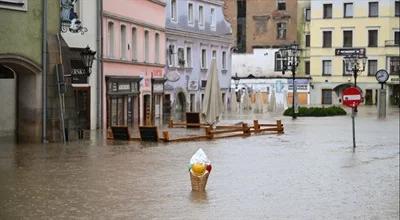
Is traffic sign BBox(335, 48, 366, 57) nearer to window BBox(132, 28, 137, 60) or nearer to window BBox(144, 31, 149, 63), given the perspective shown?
window BBox(144, 31, 149, 63)

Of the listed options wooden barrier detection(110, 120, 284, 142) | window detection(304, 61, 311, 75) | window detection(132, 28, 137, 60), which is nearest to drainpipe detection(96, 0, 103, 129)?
wooden barrier detection(110, 120, 284, 142)

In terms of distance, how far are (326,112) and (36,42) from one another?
93.6 ft

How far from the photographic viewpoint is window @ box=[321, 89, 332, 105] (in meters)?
82.8

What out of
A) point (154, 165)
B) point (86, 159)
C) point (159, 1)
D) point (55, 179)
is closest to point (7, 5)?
point (86, 159)

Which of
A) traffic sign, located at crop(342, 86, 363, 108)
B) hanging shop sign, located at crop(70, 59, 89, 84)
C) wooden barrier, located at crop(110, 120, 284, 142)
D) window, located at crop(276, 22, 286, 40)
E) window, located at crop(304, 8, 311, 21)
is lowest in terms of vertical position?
wooden barrier, located at crop(110, 120, 284, 142)

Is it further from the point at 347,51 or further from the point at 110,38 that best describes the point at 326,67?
the point at 110,38

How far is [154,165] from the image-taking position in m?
17.7

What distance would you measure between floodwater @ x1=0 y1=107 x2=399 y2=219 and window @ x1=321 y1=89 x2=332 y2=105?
2311 inches

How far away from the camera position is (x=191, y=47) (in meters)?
53.8

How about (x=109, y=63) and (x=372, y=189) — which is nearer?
(x=372, y=189)

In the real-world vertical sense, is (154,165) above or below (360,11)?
below

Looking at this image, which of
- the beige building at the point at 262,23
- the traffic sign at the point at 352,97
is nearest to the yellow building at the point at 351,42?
the beige building at the point at 262,23

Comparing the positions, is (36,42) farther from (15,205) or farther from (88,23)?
(15,205)

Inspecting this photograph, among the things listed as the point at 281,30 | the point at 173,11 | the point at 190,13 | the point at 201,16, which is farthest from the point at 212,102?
the point at 281,30
